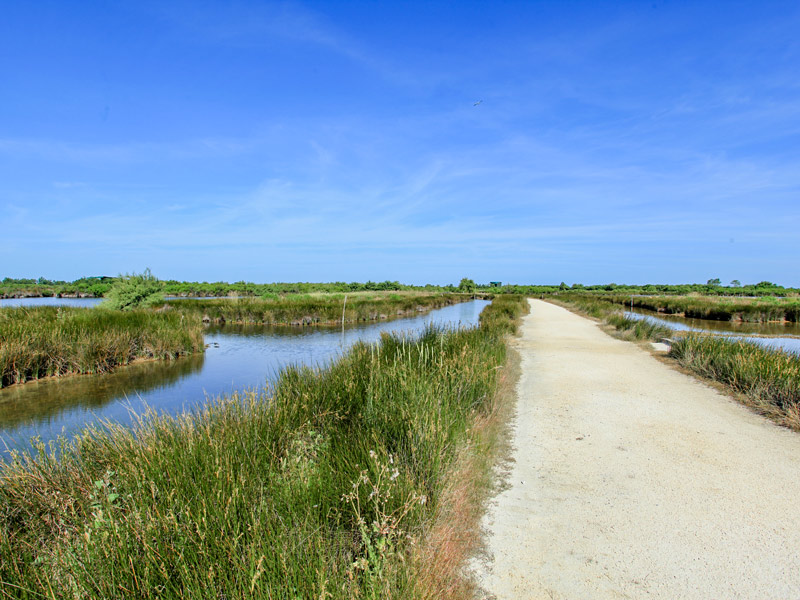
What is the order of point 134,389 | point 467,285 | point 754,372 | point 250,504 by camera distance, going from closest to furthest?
point 250,504 < point 754,372 < point 134,389 < point 467,285

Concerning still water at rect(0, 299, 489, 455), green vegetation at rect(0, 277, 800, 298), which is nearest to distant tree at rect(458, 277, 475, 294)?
green vegetation at rect(0, 277, 800, 298)

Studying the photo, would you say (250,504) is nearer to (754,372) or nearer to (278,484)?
(278,484)

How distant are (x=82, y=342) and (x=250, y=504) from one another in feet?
34.0

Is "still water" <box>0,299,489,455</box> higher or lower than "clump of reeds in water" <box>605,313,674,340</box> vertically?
lower

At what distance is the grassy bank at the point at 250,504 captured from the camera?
172 cm

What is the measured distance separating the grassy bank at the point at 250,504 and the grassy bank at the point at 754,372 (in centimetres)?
418

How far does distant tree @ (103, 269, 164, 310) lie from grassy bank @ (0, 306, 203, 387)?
5.53 metres

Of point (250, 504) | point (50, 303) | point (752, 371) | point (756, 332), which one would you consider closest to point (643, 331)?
Answer: point (752, 371)

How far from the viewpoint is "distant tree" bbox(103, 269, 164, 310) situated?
60.5 feet

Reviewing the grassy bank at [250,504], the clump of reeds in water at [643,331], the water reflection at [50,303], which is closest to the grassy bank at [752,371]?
the clump of reeds in water at [643,331]

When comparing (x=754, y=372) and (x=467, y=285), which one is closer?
(x=754, y=372)

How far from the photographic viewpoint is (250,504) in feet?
7.32

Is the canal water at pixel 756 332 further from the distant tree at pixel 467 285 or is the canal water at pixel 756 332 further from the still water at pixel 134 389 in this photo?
the distant tree at pixel 467 285

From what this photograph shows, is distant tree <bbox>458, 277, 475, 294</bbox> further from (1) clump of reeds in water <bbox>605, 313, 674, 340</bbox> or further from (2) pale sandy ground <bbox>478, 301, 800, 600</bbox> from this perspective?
(2) pale sandy ground <bbox>478, 301, 800, 600</bbox>
